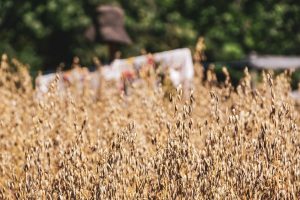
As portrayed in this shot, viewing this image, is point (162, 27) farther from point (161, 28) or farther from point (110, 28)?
point (110, 28)

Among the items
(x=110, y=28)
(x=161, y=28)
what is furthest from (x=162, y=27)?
(x=110, y=28)

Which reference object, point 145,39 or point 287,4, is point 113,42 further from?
point 287,4

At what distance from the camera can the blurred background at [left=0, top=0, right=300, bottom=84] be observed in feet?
34.8

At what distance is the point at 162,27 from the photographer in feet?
36.0

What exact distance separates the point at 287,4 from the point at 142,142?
24.6 feet

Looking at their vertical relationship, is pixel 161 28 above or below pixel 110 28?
above

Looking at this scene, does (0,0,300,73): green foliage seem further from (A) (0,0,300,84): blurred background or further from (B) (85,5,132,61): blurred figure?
(B) (85,5,132,61): blurred figure

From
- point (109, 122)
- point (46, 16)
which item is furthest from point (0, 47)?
point (109, 122)

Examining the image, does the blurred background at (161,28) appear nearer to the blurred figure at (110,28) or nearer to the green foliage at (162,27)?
the green foliage at (162,27)

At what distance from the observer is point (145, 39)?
10812mm

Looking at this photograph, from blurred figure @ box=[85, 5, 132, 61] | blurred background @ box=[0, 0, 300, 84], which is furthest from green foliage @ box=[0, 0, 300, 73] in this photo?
blurred figure @ box=[85, 5, 132, 61]

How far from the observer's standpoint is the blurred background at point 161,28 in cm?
1062

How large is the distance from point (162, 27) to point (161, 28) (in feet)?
0.07

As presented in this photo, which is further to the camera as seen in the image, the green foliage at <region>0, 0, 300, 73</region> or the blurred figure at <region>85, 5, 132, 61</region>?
the green foliage at <region>0, 0, 300, 73</region>
